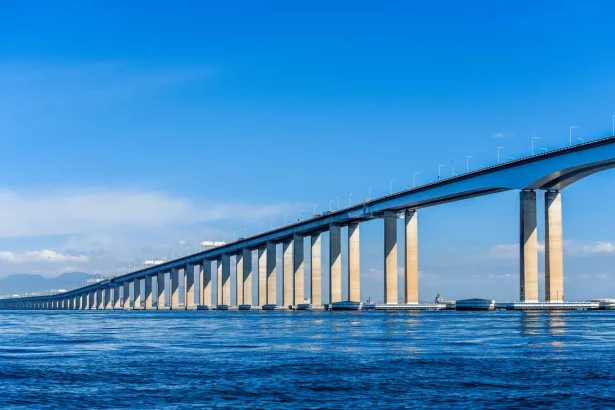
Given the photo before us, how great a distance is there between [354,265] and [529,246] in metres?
52.9

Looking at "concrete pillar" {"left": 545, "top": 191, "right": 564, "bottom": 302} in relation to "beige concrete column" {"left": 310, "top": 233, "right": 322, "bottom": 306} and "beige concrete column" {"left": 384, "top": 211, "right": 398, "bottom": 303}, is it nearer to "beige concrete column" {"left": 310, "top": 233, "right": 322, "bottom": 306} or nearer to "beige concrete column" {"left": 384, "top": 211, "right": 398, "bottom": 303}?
"beige concrete column" {"left": 384, "top": 211, "right": 398, "bottom": 303}

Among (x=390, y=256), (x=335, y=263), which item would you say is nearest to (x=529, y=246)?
(x=390, y=256)

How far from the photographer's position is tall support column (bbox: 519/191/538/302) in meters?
126

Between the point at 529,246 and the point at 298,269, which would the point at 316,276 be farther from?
the point at 529,246

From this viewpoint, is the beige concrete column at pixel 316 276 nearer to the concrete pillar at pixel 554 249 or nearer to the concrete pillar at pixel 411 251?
the concrete pillar at pixel 411 251

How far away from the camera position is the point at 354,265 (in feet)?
568

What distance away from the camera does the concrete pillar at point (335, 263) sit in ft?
581

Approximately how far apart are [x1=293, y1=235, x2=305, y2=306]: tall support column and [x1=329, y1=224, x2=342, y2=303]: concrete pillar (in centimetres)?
1193

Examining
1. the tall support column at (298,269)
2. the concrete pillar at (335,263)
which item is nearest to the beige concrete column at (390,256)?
the concrete pillar at (335,263)

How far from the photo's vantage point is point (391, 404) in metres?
27.3

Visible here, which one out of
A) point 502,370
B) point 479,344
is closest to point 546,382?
point 502,370

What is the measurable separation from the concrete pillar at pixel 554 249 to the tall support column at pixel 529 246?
1725mm

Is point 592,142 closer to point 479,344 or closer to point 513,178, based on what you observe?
point 513,178

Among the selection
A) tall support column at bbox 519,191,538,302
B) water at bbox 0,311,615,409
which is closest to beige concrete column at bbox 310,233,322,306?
tall support column at bbox 519,191,538,302
